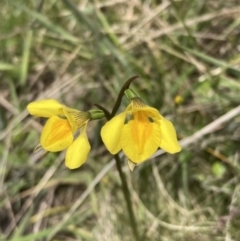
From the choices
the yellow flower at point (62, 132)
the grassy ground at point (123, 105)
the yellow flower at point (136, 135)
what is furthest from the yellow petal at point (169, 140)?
the grassy ground at point (123, 105)

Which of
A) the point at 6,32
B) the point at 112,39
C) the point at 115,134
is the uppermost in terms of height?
the point at 115,134

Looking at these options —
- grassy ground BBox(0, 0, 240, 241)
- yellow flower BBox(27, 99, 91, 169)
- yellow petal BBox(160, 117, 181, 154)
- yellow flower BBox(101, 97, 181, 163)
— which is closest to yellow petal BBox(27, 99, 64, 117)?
yellow flower BBox(27, 99, 91, 169)

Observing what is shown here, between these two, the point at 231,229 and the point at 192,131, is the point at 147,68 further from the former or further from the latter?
the point at 231,229

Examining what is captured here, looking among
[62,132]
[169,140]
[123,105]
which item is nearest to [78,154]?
[62,132]

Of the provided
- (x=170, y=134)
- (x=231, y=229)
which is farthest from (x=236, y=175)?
(x=170, y=134)

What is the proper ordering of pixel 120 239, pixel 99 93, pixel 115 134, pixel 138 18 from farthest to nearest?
pixel 138 18, pixel 99 93, pixel 120 239, pixel 115 134

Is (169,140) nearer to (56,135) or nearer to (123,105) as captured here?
(56,135)

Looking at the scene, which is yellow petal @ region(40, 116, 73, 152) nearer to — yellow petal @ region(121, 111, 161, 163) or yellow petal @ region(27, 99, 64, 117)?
yellow petal @ region(27, 99, 64, 117)

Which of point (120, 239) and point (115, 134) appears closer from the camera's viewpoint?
point (115, 134)
